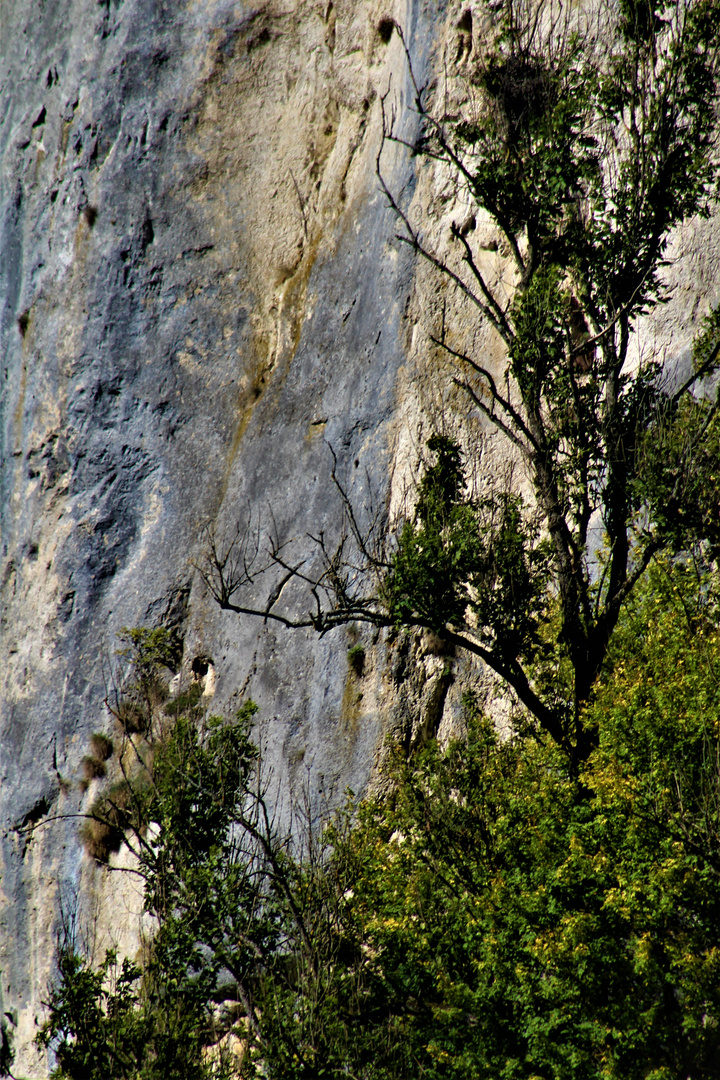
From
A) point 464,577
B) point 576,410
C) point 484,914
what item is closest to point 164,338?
point 576,410

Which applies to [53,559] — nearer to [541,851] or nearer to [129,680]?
[129,680]

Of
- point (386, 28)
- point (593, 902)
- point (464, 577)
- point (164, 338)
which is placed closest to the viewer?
point (593, 902)

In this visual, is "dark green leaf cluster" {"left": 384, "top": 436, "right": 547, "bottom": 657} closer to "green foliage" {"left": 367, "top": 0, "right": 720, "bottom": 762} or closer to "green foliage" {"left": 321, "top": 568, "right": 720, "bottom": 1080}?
"green foliage" {"left": 367, "top": 0, "right": 720, "bottom": 762}

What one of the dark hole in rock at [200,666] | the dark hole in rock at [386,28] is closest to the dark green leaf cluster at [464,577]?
the dark hole in rock at [200,666]

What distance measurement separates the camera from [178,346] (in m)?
23.5

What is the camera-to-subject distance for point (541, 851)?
10359 millimetres

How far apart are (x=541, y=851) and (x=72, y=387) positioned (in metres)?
17.9

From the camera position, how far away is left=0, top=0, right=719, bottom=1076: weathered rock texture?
19.4 meters

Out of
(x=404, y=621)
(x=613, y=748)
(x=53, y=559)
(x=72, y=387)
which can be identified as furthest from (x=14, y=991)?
(x=613, y=748)

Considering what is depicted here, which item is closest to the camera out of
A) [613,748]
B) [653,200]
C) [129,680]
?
[613,748]

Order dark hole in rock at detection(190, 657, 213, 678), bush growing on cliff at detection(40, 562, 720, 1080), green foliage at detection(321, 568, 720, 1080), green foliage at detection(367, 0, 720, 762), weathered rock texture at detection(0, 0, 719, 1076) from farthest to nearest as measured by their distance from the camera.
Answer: dark hole in rock at detection(190, 657, 213, 678) → weathered rock texture at detection(0, 0, 719, 1076) → green foliage at detection(367, 0, 720, 762) → bush growing on cliff at detection(40, 562, 720, 1080) → green foliage at detection(321, 568, 720, 1080)

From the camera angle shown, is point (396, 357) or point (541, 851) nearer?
point (541, 851)

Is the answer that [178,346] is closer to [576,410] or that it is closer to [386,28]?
[386,28]

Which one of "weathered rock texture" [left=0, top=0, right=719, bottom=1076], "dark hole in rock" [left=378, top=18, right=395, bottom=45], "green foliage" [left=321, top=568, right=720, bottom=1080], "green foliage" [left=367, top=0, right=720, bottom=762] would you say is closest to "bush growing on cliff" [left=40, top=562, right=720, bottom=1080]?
"green foliage" [left=321, top=568, right=720, bottom=1080]
